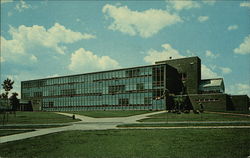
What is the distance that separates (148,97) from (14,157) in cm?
5427

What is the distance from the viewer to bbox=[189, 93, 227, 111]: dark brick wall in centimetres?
5370

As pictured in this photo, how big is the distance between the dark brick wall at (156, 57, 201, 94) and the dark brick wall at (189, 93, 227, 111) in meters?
9.88

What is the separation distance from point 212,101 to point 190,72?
49.6ft

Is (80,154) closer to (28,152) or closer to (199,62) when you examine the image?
(28,152)

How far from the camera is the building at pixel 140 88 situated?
5988cm

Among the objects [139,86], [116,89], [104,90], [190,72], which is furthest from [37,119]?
[190,72]

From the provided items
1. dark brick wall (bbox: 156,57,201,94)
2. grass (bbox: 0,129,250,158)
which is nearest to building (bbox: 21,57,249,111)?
dark brick wall (bbox: 156,57,201,94)

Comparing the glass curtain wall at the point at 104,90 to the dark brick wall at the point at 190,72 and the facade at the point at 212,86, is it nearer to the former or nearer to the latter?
the dark brick wall at the point at 190,72

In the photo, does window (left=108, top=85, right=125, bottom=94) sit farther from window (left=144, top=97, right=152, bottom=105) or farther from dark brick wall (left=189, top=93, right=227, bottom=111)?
dark brick wall (left=189, top=93, right=227, bottom=111)

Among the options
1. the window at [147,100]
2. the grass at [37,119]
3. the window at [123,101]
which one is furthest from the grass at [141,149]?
the window at [123,101]

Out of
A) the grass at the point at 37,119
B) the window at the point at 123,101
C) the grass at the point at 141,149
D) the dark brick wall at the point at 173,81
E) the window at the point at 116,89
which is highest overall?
the dark brick wall at the point at 173,81

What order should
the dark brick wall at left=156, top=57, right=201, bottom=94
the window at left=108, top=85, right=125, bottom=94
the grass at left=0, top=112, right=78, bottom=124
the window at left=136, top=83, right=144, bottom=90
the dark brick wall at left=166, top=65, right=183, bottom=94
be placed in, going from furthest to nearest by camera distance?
the window at left=108, top=85, right=125, bottom=94, the dark brick wall at left=156, top=57, right=201, bottom=94, the window at left=136, top=83, right=144, bottom=90, the dark brick wall at left=166, top=65, right=183, bottom=94, the grass at left=0, top=112, right=78, bottom=124

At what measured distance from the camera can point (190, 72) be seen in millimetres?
68312

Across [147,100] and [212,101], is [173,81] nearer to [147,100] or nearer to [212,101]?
[147,100]
